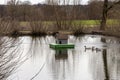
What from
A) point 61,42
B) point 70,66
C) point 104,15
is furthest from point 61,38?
point 104,15

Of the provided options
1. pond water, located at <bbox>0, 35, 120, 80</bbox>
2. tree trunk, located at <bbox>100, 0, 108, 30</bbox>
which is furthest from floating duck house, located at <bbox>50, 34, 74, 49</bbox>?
tree trunk, located at <bbox>100, 0, 108, 30</bbox>

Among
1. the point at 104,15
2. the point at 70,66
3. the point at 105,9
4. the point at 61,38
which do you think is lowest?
the point at 70,66

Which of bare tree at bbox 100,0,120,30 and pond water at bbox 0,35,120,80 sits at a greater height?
bare tree at bbox 100,0,120,30

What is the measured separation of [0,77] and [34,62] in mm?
13299

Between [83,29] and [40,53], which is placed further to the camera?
[83,29]

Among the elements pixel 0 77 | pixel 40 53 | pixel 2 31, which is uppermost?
pixel 2 31

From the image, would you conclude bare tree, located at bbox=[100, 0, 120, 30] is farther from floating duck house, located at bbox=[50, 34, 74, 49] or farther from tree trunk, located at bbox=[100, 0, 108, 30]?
floating duck house, located at bbox=[50, 34, 74, 49]

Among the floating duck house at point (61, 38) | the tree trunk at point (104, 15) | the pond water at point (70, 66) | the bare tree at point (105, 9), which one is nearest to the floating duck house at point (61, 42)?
the floating duck house at point (61, 38)

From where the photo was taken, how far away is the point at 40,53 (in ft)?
70.5

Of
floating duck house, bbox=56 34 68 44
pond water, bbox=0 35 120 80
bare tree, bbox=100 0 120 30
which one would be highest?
bare tree, bbox=100 0 120 30

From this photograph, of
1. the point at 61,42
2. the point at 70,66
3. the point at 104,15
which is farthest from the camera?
the point at 104,15

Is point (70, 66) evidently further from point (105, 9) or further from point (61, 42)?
point (105, 9)

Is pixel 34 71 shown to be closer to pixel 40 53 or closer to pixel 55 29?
pixel 40 53

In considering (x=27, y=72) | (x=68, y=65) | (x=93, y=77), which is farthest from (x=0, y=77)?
(x=68, y=65)
